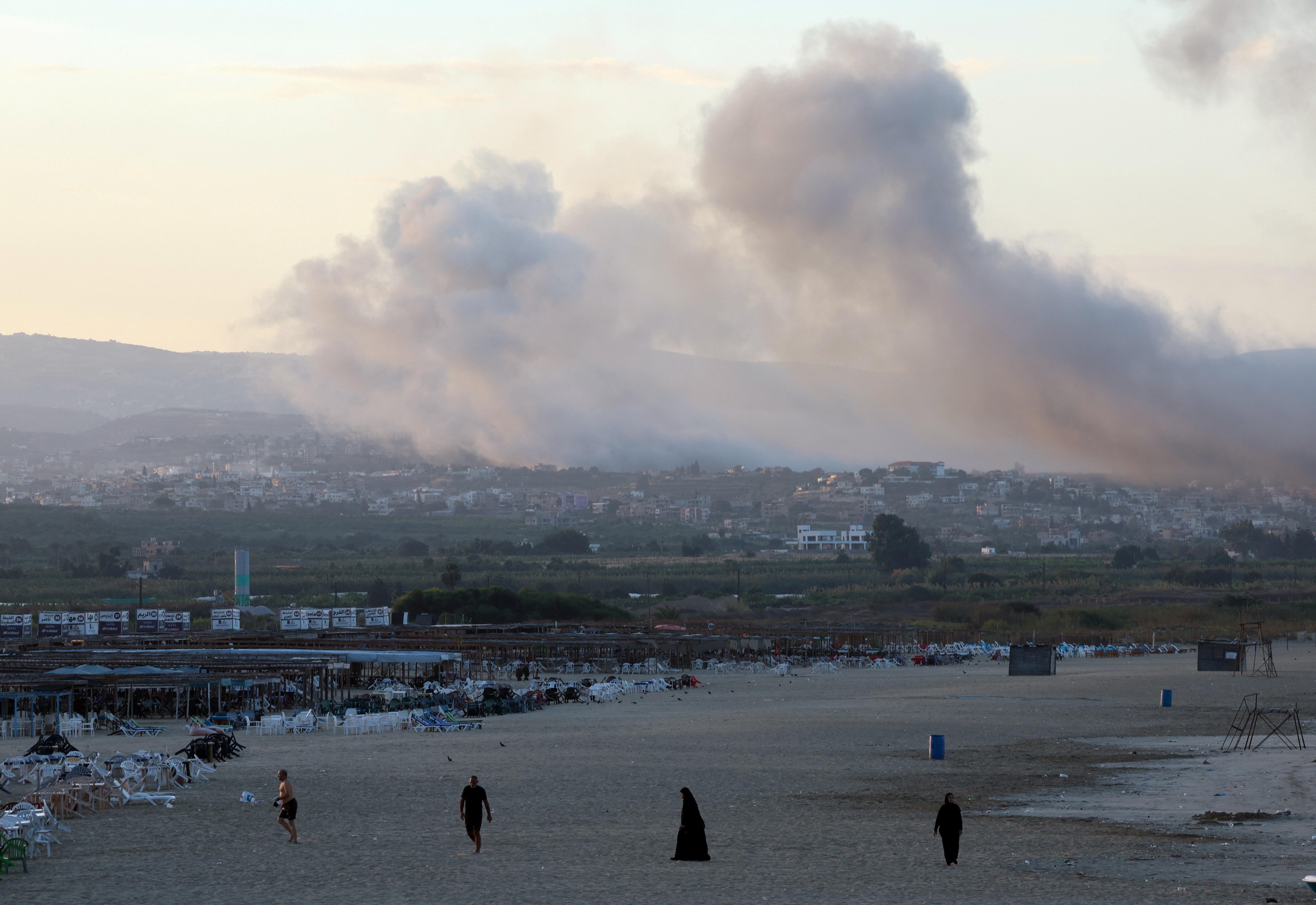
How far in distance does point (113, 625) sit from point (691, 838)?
273ft

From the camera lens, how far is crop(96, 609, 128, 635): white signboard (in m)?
94.2

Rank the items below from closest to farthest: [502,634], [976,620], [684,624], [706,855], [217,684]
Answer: [706,855] → [217,684] → [502,634] → [684,624] → [976,620]

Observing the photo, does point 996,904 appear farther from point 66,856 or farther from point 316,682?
point 316,682

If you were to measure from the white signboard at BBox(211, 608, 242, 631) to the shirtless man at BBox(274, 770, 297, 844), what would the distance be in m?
77.8

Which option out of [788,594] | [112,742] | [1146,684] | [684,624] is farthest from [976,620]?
[112,742]

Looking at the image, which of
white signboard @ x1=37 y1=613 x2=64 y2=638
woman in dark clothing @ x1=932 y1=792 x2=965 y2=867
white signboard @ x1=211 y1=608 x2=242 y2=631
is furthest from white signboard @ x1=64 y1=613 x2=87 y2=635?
woman in dark clothing @ x1=932 y1=792 x2=965 y2=867

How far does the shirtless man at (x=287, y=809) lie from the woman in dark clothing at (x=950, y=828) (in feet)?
32.6

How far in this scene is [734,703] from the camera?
5628 cm

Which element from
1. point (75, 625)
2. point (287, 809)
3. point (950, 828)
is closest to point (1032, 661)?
point (950, 828)

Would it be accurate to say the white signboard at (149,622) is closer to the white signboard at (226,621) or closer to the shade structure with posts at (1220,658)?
the white signboard at (226,621)

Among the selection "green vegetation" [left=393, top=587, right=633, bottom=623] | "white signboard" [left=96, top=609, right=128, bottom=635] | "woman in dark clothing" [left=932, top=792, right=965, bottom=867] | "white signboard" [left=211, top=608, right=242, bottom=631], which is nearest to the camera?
"woman in dark clothing" [left=932, top=792, right=965, bottom=867]

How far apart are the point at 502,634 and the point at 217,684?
4330 centimetres

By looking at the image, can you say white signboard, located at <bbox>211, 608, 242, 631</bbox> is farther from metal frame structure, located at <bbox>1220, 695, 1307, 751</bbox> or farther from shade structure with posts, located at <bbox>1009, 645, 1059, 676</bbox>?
metal frame structure, located at <bbox>1220, 695, 1307, 751</bbox>

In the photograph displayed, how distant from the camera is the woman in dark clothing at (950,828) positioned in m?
20.2
